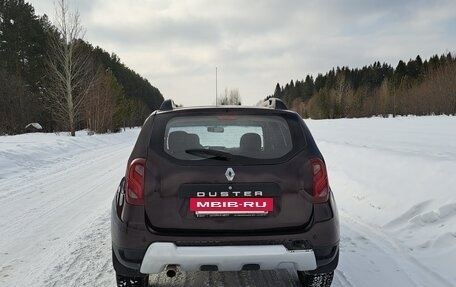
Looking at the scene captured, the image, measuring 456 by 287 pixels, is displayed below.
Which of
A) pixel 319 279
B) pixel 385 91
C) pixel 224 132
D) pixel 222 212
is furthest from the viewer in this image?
pixel 385 91

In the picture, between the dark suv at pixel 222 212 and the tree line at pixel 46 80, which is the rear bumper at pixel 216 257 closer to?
the dark suv at pixel 222 212

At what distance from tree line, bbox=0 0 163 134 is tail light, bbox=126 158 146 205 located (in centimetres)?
2627

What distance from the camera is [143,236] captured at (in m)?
2.75

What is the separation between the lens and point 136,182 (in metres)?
2.83

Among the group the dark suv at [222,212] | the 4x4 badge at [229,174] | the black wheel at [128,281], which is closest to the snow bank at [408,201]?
the dark suv at [222,212]

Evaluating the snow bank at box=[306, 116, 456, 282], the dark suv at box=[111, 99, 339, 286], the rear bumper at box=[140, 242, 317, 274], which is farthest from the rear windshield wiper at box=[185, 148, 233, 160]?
the snow bank at box=[306, 116, 456, 282]

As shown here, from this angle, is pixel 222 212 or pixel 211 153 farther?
pixel 211 153

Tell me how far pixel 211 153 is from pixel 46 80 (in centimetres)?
4987

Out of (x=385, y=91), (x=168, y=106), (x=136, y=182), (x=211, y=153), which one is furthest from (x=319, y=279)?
(x=385, y=91)

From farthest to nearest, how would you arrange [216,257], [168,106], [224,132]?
[224,132] < [168,106] < [216,257]

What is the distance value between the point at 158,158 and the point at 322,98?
87309 millimetres

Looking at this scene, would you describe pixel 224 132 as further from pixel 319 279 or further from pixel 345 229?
pixel 345 229

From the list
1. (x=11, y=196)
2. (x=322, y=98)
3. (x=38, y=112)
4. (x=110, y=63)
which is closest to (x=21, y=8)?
(x=38, y=112)

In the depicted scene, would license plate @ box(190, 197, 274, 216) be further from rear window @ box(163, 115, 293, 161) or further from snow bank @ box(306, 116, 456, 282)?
snow bank @ box(306, 116, 456, 282)
